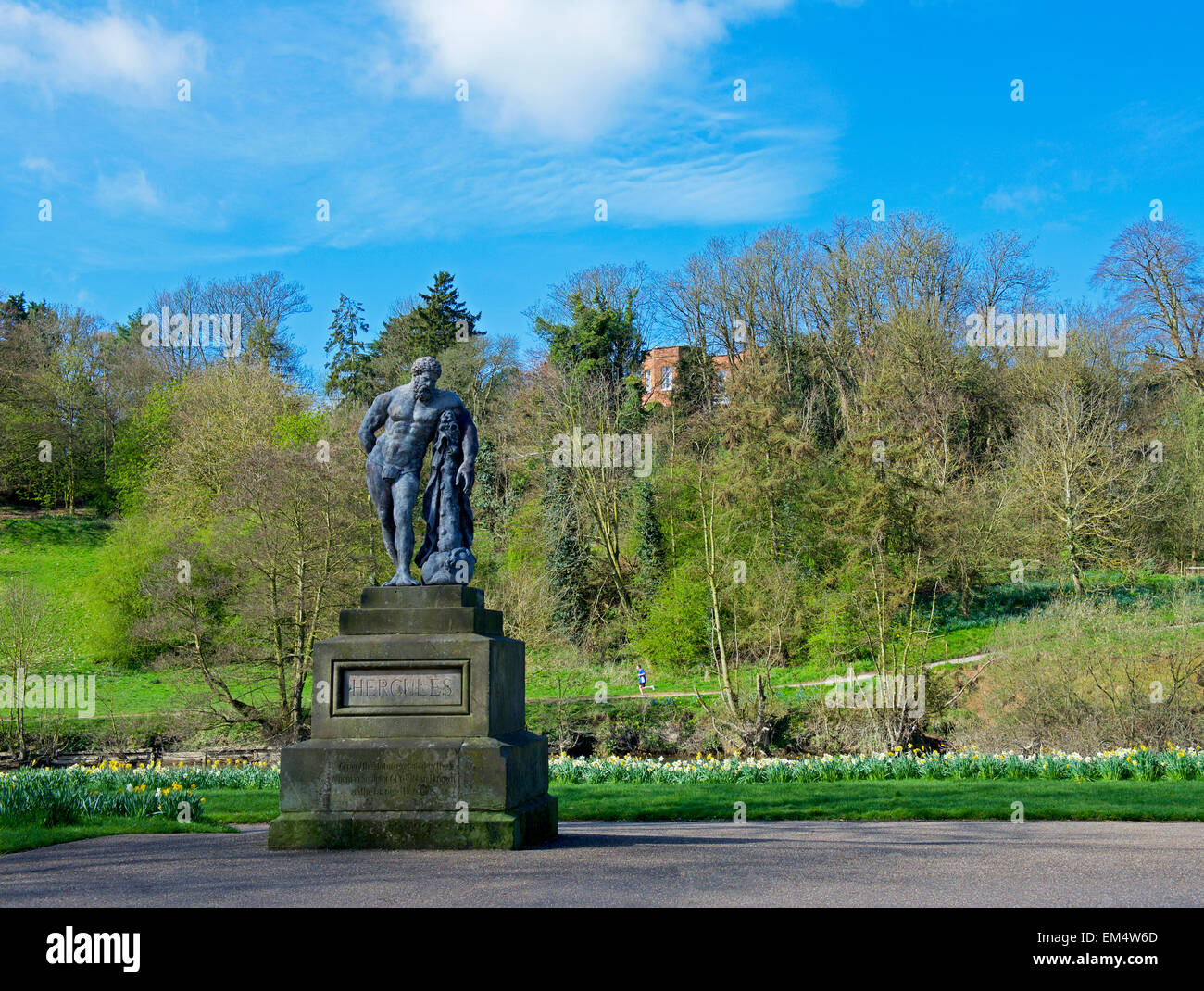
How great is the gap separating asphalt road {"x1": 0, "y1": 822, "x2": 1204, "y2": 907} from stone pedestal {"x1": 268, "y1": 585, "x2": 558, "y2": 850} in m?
0.25

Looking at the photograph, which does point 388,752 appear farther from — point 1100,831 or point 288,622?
point 288,622

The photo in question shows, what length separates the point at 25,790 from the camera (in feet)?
30.5

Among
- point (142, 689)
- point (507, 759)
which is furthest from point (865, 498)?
point (142, 689)

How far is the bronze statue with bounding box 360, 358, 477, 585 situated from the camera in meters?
8.73

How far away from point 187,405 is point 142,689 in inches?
606

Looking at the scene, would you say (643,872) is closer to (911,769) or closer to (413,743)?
(413,743)

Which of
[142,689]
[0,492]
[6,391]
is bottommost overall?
[142,689]

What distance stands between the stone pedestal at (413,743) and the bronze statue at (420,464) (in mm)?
719

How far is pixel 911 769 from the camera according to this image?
1477 cm

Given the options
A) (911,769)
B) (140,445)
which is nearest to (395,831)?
(911,769)

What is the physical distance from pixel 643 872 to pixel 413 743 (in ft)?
7.19

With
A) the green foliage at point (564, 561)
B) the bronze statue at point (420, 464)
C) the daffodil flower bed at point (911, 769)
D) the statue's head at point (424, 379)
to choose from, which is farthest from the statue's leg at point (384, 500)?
the green foliage at point (564, 561)

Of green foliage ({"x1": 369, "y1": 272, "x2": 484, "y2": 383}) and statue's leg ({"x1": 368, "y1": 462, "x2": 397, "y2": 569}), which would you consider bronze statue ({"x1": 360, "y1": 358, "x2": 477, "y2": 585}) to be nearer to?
statue's leg ({"x1": 368, "y1": 462, "x2": 397, "y2": 569})

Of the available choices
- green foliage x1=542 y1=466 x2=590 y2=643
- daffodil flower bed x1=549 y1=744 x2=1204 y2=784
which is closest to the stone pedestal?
daffodil flower bed x1=549 y1=744 x2=1204 y2=784
